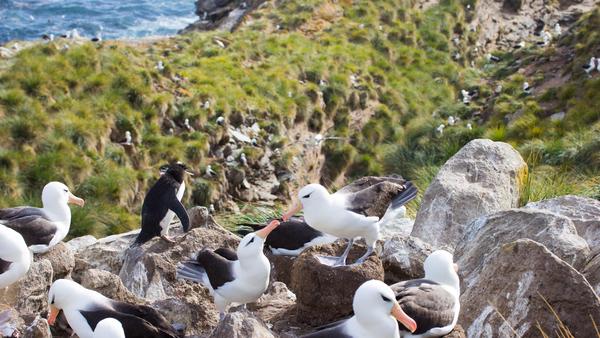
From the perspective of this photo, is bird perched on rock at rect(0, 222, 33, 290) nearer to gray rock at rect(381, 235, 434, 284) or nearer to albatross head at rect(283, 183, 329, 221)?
albatross head at rect(283, 183, 329, 221)

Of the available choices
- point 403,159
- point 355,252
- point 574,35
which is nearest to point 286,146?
point 403,159

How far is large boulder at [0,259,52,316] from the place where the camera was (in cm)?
638

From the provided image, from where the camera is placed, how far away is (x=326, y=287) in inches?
245

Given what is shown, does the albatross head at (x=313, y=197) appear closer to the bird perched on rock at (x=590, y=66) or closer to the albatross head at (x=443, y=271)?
the albatross head at (x=443, y=271)

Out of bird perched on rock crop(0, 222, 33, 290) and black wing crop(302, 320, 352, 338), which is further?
bird perched on rock crop(0, 222, 33, 290)

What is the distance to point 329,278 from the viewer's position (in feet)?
20.4

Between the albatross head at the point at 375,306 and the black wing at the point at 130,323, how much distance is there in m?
1.31

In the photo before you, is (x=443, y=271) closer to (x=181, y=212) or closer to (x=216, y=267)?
(x=216, y=267)

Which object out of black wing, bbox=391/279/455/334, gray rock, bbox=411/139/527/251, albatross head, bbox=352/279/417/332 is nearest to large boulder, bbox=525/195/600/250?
gray rock, bbox=411/139/527/251

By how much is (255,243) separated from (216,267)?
0.57 m

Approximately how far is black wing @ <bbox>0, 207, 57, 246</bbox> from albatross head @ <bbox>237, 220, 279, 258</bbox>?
7.56 feet

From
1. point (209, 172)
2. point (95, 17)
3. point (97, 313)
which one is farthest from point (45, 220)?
point (95, 17)

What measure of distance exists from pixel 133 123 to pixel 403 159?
5.51 meters

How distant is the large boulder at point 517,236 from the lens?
6703 millimetres
